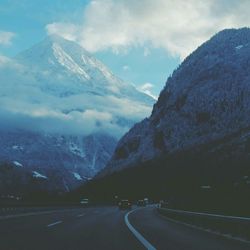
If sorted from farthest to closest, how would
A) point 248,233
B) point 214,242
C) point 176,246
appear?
1. point 248,233
2. point 214,242
3. point 176,246

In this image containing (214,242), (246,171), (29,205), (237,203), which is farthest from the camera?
(246,171)

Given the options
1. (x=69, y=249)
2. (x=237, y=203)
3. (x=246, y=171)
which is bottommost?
(x=69, y=249)

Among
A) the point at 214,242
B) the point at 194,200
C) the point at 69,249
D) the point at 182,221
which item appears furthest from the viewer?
the point at 194,200

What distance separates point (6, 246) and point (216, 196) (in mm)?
18167

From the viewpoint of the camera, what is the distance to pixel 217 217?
890 inches

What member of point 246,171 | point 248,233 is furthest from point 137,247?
point 246,171

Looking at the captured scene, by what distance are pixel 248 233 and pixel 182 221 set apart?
1480 cm

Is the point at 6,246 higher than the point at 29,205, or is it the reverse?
the point at 29,205

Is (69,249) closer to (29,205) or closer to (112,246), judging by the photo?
(112,246)

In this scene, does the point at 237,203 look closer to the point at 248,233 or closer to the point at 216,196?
the point at 216,196

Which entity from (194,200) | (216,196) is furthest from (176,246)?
(194,200)

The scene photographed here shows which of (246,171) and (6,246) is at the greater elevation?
(246,171)

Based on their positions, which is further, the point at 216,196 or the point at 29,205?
the point at 29,205

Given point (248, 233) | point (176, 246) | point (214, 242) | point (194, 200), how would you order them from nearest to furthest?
point (176, 246) → point (214, 242) → point (248, 233) → point (194, 200)
